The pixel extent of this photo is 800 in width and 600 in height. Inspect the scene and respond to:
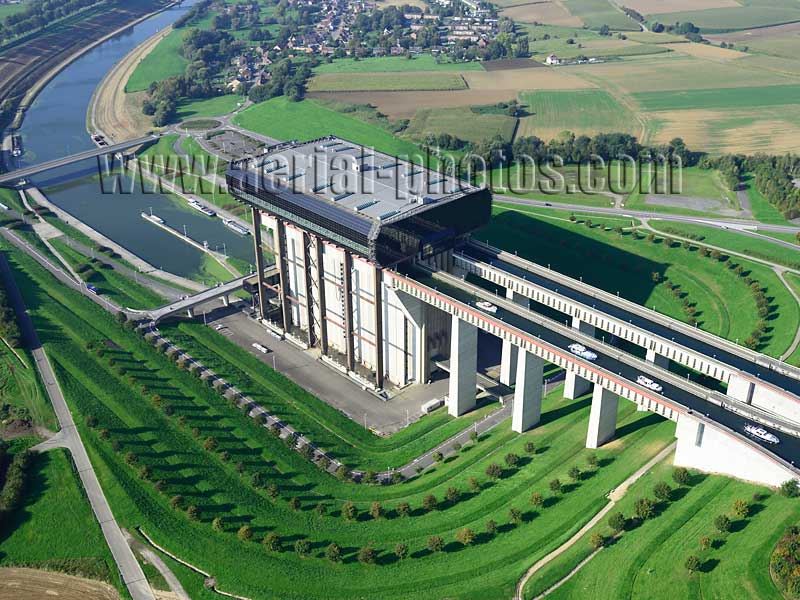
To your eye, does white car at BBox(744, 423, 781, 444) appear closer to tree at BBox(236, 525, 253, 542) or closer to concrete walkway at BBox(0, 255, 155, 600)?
tree at BBox(236, 525, 253, 542)

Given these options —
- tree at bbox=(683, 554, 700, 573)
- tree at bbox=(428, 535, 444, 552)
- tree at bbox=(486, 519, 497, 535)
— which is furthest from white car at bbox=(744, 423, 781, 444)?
tree at bbox=(428, 535, 444, 552)

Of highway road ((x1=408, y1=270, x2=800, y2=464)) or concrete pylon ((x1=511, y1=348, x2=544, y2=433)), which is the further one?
concrete pylon ((x1=511, y1=348, x2=544, y2=433))

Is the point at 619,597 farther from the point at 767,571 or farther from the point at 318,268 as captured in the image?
the point at 318,268

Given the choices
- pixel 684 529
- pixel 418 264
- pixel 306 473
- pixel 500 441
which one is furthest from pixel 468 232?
pixel 684 529

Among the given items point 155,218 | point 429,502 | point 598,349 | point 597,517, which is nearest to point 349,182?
point 598,349

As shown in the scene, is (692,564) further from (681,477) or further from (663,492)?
(681,477)
